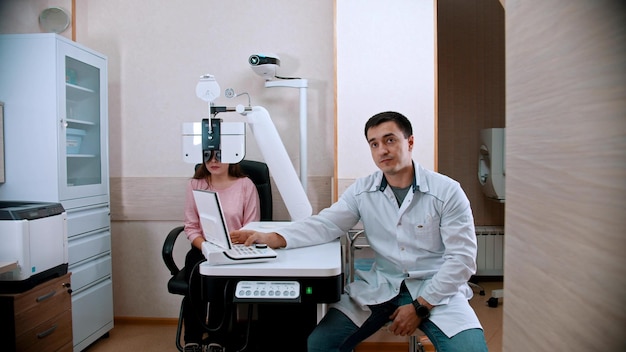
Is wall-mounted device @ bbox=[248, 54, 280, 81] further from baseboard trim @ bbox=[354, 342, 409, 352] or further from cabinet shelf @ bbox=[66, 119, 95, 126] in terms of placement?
baseboard trim @ bbox=[354, 342, 409, 352]

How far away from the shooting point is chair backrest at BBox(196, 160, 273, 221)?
242 cm

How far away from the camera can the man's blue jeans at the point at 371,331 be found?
142 cm

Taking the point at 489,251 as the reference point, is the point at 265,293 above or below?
above

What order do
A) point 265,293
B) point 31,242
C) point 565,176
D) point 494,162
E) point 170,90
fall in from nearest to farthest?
point 565,176 < point 265,293 < point 31,242 < point 170,90 < point 494,162

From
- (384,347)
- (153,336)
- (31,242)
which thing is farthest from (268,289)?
(153,336)

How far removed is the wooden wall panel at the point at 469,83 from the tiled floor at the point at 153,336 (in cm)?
114

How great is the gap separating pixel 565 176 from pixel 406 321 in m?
1.27

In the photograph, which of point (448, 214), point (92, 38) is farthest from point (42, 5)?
point (448, 214)

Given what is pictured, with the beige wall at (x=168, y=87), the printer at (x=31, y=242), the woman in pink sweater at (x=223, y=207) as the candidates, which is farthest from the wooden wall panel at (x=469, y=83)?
the printer at (x=31, y=242)

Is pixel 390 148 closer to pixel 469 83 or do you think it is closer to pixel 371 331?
pixel 371 331

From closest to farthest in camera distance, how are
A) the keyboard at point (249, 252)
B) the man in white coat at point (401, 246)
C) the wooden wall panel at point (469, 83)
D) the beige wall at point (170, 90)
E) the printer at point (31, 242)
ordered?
the keyboard at point (249, 252) < the man in white coat at point (401, 246) < the printer at point (31, 242) < the beige wall at point (170, 90) < the wooden wall panel at point (469, 83)

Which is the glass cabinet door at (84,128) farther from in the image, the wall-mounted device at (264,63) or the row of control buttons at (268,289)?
the row of control buttons at (268,289)

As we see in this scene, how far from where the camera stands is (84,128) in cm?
264

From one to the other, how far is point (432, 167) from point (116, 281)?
2.25 m
